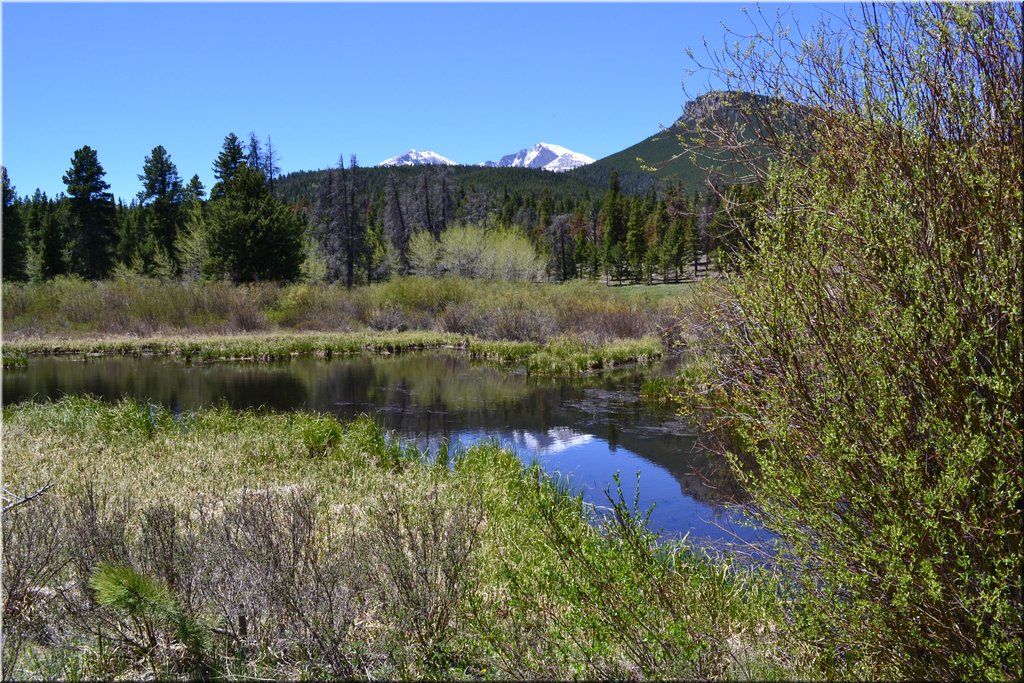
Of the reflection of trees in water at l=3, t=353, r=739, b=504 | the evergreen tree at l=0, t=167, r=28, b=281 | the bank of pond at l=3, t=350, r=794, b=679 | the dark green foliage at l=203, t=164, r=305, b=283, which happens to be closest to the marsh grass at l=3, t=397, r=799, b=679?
the bank of pond at l=3, t=350, r=794, b=679

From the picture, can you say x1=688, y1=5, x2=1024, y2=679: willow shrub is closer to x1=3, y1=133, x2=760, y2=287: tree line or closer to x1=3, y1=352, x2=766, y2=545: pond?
x1=3, y1=352, x2=766, y2=545: pond

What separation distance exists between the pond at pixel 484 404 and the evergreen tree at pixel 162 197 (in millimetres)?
30904

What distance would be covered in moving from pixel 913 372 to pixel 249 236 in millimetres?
39786

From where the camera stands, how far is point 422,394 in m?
17.7

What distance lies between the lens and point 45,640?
3.87 m

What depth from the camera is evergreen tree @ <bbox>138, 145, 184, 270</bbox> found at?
53594 millimetres

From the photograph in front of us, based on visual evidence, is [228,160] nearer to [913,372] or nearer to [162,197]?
[162,197]

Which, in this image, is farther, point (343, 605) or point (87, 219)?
point (87, 219)

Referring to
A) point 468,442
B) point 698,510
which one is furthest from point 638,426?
point 698,510

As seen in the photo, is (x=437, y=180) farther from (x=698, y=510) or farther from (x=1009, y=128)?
(x=1009, y=128)

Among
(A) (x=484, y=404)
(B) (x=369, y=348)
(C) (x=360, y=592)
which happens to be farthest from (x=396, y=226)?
(C) (x=360, y=592)

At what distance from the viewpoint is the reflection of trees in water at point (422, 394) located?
12.4 meters

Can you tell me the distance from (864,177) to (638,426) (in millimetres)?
10357

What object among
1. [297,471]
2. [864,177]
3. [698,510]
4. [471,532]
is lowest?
[698,510]
